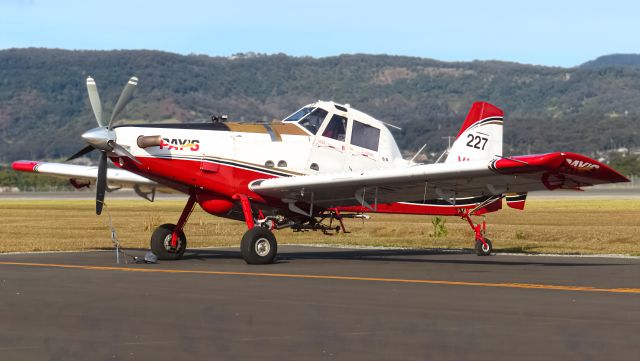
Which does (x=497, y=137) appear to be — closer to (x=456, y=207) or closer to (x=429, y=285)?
(x=456, y=207)

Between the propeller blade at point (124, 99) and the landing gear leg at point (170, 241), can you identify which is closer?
the propeller blade at point (124, 99)

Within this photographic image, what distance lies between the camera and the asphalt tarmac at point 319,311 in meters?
10.3

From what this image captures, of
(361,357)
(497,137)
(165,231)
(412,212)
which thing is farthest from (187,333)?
(497,137)

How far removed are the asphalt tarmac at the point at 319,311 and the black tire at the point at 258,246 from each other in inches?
9.9

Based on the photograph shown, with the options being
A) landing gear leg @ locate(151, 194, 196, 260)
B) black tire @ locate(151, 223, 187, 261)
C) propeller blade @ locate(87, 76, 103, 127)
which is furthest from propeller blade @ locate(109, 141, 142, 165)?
black tire @ locate(151, 223, 187, 261)

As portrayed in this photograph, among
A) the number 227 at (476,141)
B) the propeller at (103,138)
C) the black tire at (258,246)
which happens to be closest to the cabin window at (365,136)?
the number 227 at (476,141)

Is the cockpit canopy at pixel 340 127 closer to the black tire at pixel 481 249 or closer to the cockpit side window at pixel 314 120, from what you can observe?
the cockpit side window at pixel 314 120

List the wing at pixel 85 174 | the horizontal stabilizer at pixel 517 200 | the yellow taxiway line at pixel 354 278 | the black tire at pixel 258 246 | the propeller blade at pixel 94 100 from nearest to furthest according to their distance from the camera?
the yellow taxiway line at pixel 354 278, the black tire at pixel 258 246, the propeller blade at pixel 94 100, the wing at pixel 85 174, the horizontal stabilizer at pixel 517 200

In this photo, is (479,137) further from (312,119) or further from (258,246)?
(258,246)

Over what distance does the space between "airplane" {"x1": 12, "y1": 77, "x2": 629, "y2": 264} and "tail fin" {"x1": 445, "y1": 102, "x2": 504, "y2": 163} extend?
7.04ft

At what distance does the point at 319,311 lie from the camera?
43.8 ft

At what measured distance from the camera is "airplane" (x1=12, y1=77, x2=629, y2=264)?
2131 cm

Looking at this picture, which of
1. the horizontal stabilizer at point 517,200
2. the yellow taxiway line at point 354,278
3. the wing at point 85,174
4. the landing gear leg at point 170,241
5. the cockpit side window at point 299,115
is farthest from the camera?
the horizontal stabilizer at point 517,200

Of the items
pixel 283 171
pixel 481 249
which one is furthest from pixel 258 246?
pixel 481 249
